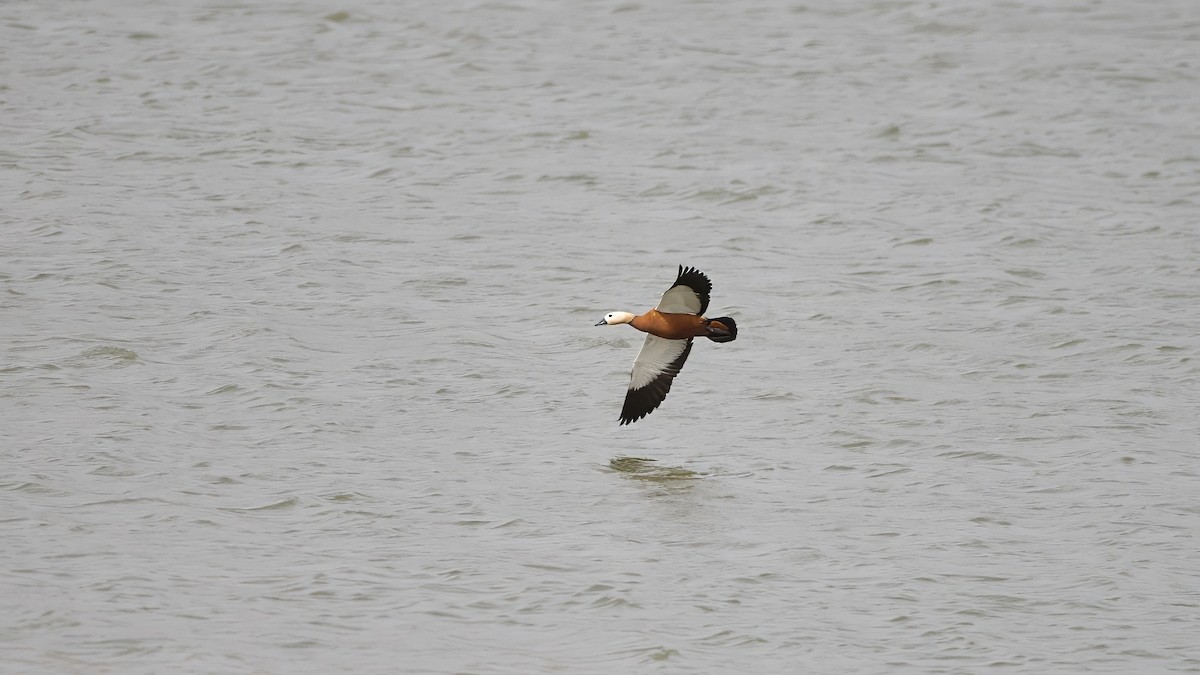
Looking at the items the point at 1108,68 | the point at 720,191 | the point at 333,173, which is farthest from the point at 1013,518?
the point at 1108,68

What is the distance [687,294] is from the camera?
1083cm

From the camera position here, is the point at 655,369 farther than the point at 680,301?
Yes

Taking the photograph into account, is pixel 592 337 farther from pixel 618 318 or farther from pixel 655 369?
pixel 618 318

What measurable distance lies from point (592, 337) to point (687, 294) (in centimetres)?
287

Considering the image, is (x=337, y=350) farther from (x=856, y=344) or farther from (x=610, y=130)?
(x=610, y=130)

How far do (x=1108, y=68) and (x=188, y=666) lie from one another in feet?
52.2

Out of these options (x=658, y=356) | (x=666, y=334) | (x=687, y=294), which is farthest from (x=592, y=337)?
(x=687, y=294)

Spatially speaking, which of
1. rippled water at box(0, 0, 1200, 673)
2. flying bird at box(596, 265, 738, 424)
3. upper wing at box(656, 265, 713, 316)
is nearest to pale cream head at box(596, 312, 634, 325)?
flying bird at box(596, 265, 738, 424)

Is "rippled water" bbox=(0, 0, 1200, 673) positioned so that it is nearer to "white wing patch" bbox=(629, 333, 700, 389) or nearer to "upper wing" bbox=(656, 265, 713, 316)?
"white wing patch" bbox=(629, 333, 700, 389)

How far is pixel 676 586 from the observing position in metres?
8.84

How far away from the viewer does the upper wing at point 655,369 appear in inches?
443

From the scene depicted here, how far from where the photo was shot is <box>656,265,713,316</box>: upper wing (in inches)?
417

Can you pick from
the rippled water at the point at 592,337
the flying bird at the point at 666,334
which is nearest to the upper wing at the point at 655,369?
the flying bird at the point at 666,334

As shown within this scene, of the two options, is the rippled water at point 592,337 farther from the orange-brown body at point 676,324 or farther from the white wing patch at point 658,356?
the orange-brown body at point 676,324
